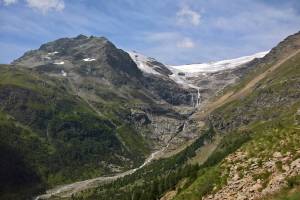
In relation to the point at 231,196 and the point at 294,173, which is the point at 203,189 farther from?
the point at 294,173

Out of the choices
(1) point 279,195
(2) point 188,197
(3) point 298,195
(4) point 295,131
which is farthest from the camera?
(2) point 188,197

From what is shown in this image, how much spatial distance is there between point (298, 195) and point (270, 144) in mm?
12919

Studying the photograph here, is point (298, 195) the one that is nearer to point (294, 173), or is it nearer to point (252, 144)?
point (294, 173)

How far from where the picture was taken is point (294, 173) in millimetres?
53500

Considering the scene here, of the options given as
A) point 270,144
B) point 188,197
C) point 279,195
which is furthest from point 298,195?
Answer: point 188,197

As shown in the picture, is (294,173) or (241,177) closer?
(294,173)

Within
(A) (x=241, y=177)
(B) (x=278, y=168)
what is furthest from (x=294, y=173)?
(A) (x=241, y=177)

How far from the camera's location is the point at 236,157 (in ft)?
202

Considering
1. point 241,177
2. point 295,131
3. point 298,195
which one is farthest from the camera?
point 295,131

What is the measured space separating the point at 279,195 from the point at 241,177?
19.1ft

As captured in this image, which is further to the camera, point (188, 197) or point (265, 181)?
point (188, 197)

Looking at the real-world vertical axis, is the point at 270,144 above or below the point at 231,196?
above

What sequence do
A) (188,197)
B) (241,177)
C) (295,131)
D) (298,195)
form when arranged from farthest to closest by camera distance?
(188,197)
(295,131)
(241,177)
(298,195)

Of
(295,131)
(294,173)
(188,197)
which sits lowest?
(188,197)
